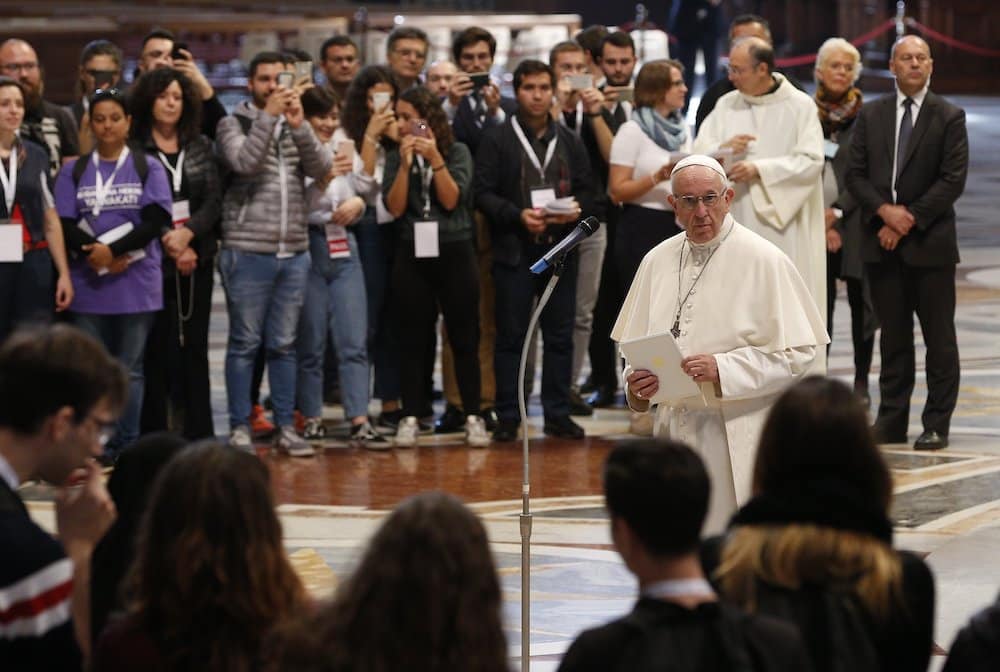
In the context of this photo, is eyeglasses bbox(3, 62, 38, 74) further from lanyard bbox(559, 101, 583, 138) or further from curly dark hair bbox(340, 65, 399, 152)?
lanyard bbox(559, 101, 583, 138)

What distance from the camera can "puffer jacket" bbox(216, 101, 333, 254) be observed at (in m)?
9.68

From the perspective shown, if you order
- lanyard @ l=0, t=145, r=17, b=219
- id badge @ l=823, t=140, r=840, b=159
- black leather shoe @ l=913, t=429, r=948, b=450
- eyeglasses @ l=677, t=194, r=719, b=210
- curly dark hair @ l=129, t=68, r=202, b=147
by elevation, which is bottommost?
black leather shoe @ l=913, t=429, r=948, b=450

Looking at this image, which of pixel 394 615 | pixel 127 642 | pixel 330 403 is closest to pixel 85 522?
pixel 127 642

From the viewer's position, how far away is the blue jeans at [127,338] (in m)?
9.46

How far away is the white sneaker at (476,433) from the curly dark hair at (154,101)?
2169 mm

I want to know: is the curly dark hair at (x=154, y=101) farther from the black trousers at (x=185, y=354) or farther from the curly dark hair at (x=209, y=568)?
the curly dark hair at (x=209, y=568)

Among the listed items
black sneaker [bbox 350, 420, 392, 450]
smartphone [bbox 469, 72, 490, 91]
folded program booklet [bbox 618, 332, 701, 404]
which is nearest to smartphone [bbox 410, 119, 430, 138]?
smartphone [bbox 469, 72, 490, 91]

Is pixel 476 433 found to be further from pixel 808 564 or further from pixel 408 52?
pixel 808 564

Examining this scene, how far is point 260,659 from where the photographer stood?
11.1 feet

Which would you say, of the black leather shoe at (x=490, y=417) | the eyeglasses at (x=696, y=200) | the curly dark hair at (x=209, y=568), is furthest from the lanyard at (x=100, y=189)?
the curly dark hair at (x=209, y=568)

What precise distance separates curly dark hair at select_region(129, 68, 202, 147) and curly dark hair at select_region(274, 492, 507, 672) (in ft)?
22.2

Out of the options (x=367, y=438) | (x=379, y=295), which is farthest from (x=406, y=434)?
(x=379, y=295)

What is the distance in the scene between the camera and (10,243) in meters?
9.17

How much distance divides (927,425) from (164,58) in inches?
186
